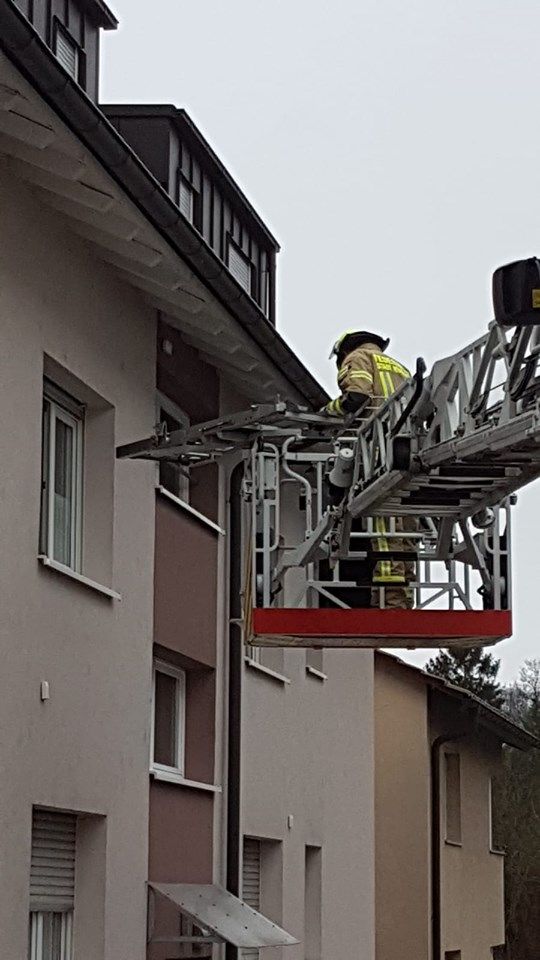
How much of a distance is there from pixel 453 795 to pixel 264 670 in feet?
41.1

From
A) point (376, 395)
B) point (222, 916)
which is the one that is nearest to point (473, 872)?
point (222, 916)

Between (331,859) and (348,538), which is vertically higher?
(348,538)

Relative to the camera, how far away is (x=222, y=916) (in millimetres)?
14203

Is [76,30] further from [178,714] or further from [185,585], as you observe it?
[178,714]

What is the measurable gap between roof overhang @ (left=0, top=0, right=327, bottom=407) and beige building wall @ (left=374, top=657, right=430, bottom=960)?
11.3 meters

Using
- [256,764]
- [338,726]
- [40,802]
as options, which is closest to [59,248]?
[40,802]

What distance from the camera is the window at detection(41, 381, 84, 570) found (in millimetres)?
12555

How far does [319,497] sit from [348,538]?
35 centimetres

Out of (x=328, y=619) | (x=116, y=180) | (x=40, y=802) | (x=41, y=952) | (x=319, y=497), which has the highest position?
(x=116, y=180)

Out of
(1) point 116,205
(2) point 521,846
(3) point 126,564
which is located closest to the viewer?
(1) point 116,205

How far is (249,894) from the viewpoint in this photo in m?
17.6

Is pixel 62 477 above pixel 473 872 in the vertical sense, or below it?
above

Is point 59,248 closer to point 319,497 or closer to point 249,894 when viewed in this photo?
point 319,497

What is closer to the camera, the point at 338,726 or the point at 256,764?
the point at 256,764
